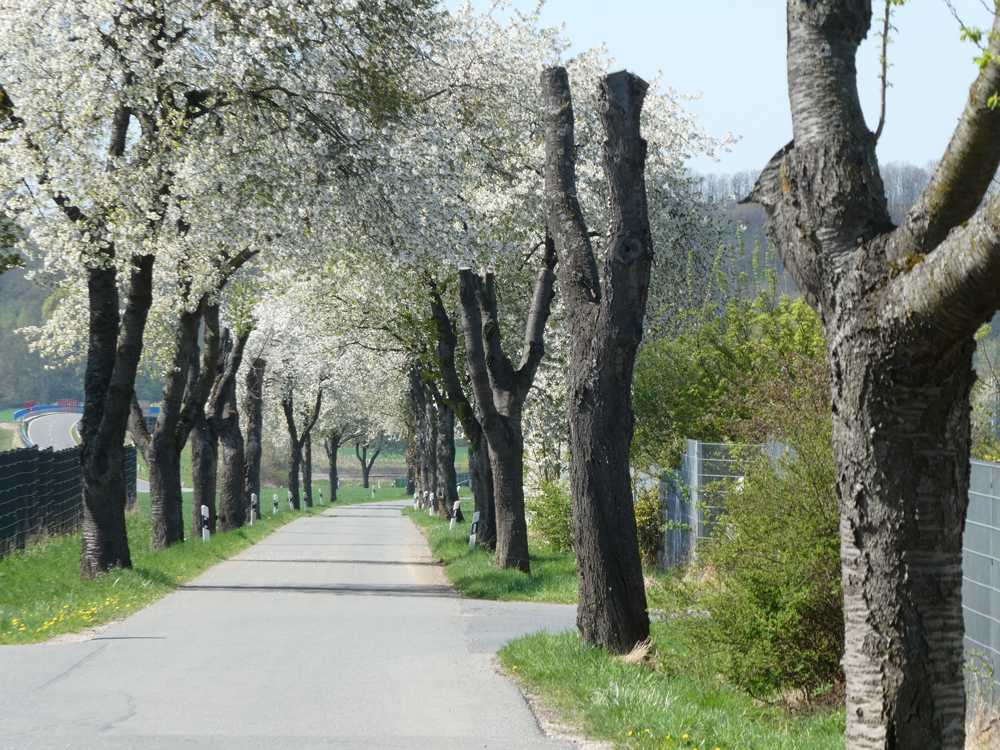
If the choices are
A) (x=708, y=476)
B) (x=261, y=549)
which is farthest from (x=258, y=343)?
(x=708, y=476)

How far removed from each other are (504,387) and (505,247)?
306 centimetres

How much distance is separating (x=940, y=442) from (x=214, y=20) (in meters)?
12.6

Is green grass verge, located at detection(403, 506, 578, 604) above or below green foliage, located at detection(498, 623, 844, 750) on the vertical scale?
below

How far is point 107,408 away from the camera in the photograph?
54.3ft

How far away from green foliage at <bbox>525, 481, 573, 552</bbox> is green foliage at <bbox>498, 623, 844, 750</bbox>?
12553mm

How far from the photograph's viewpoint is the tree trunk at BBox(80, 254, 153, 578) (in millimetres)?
16109

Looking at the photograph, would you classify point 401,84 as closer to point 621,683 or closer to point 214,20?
point 214,20

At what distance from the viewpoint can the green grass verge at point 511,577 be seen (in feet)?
54.6

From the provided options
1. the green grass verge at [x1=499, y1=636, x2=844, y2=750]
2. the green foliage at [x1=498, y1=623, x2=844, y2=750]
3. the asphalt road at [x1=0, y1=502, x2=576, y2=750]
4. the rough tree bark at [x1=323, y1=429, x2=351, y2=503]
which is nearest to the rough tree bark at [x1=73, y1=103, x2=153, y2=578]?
the asphalt road at [x1=0, y1=502, x2=576, y2=750]

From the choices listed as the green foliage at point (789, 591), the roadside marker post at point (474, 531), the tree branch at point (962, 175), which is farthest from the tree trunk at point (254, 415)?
the tree branch at point (962, 175)

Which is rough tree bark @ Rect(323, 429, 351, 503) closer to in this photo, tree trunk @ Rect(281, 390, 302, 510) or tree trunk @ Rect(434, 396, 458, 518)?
tree trunk @ Rect(281, 390, 302, 510)

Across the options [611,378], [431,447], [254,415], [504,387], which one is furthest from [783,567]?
[431,447]

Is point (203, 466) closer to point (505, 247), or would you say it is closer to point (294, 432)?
point (505, 247)

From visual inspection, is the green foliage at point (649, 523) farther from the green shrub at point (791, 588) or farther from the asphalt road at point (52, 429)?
the asphalt road at point (52, 429)
